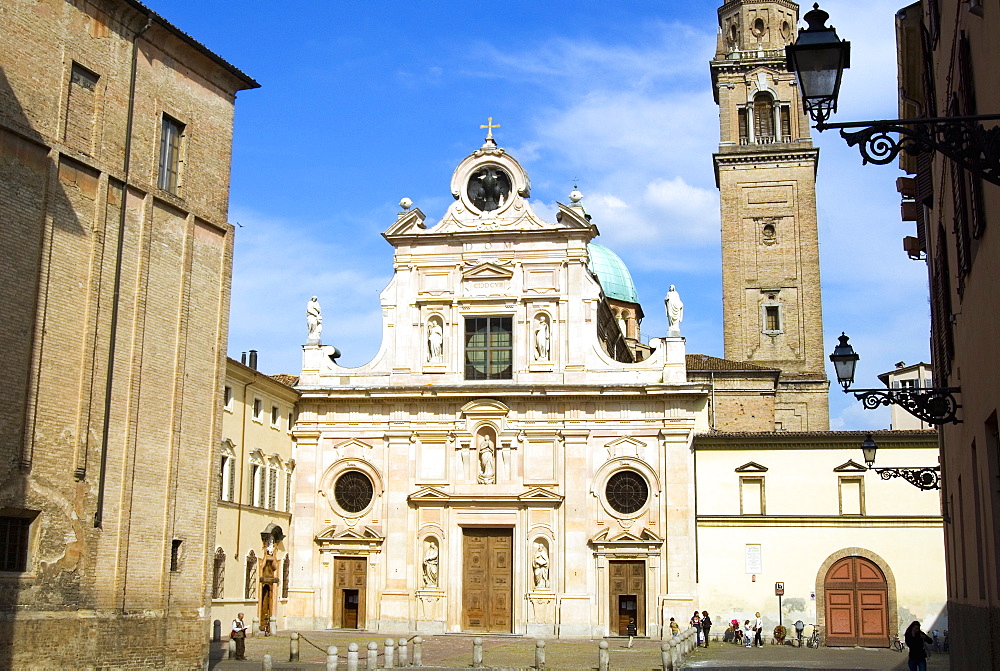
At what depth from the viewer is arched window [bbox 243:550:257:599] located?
3516 cm

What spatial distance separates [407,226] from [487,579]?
41.6 ft

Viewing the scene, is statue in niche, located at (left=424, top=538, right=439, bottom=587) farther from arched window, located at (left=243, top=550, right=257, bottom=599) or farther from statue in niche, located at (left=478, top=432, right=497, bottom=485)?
arched window, located at (left=243, top=550, right=257, bottom=599)

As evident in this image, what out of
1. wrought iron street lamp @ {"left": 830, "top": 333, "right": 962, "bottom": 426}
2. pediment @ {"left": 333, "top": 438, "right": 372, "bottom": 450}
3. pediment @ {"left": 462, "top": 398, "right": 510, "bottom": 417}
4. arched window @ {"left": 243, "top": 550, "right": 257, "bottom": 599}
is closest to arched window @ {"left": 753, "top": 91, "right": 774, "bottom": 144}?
pediment @ {"left": 462, "top": 398, "right": 510, "bottom": 417}

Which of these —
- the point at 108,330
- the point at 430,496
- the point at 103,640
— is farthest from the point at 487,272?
the point at 103,640

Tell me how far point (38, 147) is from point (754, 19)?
42.7 m

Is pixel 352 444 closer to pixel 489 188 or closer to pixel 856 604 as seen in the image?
pixel 489 188

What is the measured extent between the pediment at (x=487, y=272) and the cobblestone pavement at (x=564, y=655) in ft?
39.9

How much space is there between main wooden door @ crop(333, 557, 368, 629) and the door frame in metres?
15.0

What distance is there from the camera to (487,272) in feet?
131

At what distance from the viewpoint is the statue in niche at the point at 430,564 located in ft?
126

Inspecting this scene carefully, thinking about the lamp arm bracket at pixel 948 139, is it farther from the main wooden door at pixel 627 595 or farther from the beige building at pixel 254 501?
the main wooden door at pixel 627 595

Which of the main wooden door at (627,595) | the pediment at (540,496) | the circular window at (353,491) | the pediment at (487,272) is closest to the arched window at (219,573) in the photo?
the circular window at (353,491)


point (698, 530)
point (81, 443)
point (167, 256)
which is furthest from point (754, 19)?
point (81, 443)

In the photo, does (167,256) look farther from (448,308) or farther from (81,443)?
(448,308)
